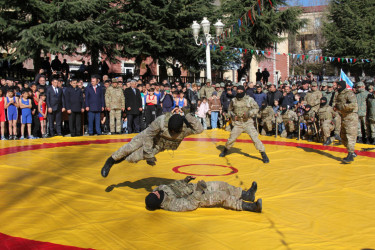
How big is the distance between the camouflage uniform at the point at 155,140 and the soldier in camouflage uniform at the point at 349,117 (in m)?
4.63

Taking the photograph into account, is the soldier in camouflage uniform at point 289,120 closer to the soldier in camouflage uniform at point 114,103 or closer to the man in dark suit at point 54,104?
the soldier in camouflage uniform at point 114,103

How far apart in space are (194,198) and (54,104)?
8957 mm

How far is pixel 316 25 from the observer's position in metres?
53.4

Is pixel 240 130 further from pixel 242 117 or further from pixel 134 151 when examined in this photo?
pixel 134 151

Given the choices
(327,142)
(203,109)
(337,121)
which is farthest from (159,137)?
(203,109)

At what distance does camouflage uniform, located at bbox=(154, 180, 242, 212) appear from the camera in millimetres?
5086

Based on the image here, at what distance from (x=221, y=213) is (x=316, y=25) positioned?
53063 millimetres

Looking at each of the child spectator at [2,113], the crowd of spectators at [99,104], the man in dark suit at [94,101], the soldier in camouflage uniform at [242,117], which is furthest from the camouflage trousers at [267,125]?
the child spectator at [2,113]

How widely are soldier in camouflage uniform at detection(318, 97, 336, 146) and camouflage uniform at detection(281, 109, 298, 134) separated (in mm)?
1510

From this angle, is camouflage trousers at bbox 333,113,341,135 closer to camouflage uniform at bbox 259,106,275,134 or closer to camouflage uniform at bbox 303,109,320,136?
camouflage uniform at bbox 303,109,320,136

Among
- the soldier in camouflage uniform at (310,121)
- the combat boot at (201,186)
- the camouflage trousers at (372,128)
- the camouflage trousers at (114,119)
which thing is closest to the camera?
the combat boot at (201,186)

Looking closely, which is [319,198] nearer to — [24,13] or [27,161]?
[27,161]

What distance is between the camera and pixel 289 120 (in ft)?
43.2

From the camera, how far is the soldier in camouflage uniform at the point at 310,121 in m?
12.2
